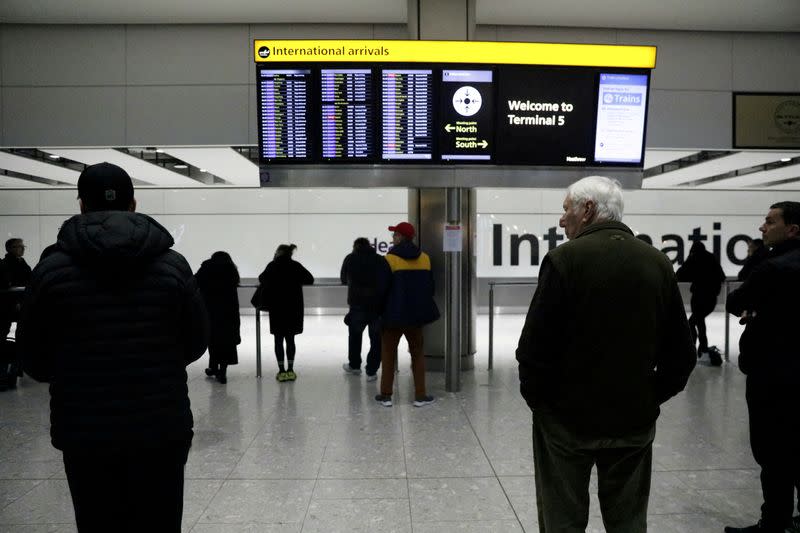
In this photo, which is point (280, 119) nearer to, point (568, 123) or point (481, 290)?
point (568, 123)

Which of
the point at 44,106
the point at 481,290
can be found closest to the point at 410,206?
the point at 44,106

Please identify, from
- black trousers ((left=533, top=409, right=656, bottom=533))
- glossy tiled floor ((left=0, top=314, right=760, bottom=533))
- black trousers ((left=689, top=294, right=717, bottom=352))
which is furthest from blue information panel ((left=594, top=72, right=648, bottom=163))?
black trousers ((left=533, top=409, right=656, bottom=533))

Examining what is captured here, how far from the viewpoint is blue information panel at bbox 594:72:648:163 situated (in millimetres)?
6434

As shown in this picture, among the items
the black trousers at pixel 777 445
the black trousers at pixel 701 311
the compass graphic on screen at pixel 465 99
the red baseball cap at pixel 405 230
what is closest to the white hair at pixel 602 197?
the black trousers at pixel 777 445

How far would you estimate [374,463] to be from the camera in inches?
177

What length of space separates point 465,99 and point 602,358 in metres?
4.61

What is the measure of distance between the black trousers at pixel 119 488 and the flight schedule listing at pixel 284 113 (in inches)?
183

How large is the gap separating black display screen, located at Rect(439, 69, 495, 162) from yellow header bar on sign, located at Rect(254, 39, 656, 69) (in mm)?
181

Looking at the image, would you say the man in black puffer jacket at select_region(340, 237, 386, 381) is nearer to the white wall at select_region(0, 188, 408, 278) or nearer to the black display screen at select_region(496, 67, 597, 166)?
the black display screen at select_region(496, 67, 597, 166)

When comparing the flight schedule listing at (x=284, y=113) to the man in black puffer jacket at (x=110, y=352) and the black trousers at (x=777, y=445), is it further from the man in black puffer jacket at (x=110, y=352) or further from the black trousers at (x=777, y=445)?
the black trousers at (x=777, y=445)

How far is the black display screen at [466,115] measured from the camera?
248 inches

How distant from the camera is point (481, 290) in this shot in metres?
15.2

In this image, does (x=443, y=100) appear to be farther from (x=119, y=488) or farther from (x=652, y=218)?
(x=652, y=218)

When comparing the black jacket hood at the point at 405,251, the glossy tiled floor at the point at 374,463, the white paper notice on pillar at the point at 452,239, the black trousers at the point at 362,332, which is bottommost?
the glossy tiled floor at the point at 374,463
